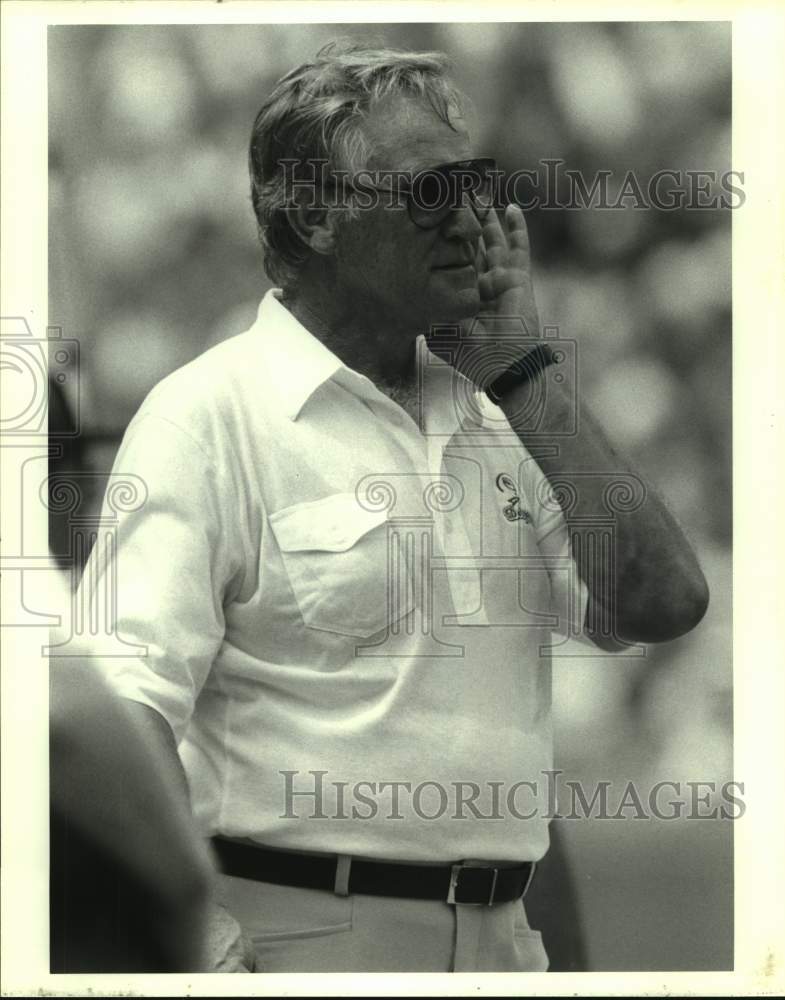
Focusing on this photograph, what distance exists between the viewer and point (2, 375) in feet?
12.6

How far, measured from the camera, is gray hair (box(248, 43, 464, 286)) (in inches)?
148

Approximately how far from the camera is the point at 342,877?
3678 mm

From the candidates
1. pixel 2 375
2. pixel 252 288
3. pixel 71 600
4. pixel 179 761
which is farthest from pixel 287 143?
pixel 179 761

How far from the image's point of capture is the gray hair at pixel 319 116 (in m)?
3.77

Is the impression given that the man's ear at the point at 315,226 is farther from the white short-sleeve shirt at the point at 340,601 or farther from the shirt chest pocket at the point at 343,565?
the shirt chest pocket at the point at 343,565

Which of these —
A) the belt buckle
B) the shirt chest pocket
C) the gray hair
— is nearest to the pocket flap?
the shirt chest pocket

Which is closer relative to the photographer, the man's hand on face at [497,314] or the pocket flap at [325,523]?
the pocket flap at [325,523]

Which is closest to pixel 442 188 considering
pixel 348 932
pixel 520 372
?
pixel 520 372

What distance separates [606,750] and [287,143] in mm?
1648

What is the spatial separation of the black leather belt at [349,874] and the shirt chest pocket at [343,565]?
0.53 metres

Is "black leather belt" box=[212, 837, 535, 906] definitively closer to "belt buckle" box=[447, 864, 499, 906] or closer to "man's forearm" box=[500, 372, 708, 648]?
"belt buckle" box=[447, 864, 499, 906]

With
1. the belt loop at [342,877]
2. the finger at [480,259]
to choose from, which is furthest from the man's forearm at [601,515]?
the belt loop at [342,877]

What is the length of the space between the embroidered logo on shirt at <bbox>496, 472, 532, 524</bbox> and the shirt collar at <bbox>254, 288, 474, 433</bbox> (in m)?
0.23

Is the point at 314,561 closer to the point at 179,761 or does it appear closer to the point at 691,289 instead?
the point at 179,761
